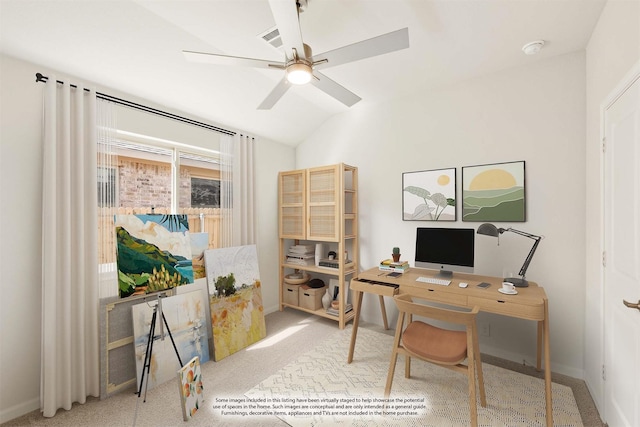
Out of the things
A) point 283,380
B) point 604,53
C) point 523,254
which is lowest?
point 283,380

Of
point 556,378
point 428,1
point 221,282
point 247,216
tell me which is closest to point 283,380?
point 221,282

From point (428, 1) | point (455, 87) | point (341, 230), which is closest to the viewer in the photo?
point (428, 1)

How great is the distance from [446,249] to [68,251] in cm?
305

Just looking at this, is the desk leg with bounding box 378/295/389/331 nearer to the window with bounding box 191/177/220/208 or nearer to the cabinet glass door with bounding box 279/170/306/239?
the cabinet glass door with bounding box 279/170/306/239

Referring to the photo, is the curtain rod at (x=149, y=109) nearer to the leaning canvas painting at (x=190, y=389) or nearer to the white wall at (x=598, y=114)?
the leaning canvas painting at (x=190, y=389)

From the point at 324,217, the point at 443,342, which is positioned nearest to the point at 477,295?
the point at 443,342

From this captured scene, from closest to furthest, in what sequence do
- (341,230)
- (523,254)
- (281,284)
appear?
(523,254) → (341,230) → (281,284)

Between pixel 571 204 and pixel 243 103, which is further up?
pixel 243 103

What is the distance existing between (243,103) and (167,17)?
1104 millimetres

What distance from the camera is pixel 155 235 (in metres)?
2.41

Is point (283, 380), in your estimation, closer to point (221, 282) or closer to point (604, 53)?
point (221, 282)

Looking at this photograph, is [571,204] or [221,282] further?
[221,282]

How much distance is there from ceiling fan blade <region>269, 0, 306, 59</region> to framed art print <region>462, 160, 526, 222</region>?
6.75 ft

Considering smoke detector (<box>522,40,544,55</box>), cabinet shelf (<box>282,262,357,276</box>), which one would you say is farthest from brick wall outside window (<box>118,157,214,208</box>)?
smoke detector (<box>522,40,544,55</box>)
